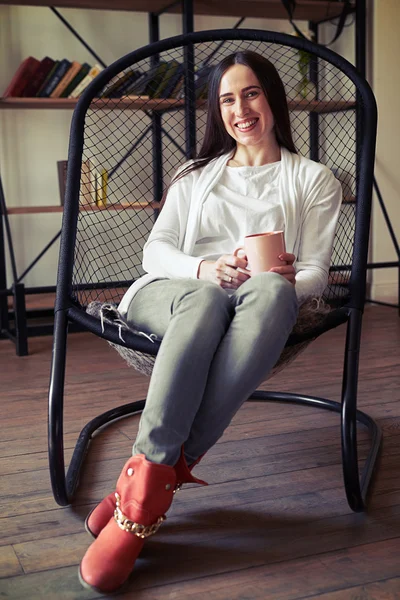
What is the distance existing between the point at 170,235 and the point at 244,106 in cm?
32

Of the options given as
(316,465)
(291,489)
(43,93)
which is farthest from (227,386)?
(43,93)

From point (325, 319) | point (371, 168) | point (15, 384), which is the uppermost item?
point (371, 168)

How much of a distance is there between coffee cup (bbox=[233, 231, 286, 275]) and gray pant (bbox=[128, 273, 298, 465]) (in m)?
0.05

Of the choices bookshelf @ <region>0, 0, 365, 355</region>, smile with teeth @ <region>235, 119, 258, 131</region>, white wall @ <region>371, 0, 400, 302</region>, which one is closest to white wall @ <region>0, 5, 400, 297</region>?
white wall @ <region>371, 0, 400, 302</region>

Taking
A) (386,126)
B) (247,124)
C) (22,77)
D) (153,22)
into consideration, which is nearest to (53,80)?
(22,77)

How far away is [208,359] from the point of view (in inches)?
51.1

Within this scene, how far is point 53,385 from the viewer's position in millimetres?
1521

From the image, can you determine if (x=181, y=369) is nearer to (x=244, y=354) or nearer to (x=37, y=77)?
(x=244, y=354)

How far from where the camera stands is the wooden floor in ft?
4.07

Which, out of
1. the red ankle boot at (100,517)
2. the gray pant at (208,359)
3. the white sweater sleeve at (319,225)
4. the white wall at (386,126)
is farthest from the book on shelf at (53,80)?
the red ankle boot at (100,517)

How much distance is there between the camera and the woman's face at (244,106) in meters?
1.66

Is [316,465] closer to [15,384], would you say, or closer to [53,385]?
[53,385]

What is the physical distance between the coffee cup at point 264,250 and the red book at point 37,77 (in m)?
2.09

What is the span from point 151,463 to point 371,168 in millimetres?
811
